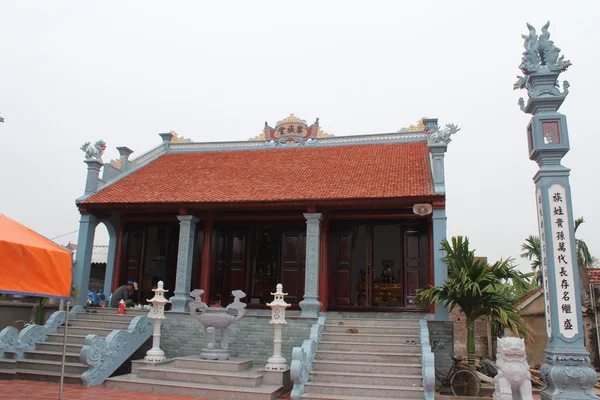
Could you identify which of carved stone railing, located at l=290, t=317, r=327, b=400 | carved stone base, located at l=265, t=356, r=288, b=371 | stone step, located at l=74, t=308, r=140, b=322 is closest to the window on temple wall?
carved stone railing, located at l=290, t=317, r=327, b=400

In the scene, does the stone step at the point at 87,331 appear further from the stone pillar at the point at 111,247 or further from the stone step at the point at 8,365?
the stone pillar at the point at 111,247

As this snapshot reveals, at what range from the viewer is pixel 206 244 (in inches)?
478

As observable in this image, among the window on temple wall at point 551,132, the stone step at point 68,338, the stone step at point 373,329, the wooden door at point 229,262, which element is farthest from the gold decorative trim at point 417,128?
the stone step at point 68,338

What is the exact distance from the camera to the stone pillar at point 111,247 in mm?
13039

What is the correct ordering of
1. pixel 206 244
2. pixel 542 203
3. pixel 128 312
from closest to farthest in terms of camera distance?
1. pixel 542 203
2. pixel 128 312
3. pixel 206 244

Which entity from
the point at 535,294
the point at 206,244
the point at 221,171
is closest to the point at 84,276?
the point at 206,244

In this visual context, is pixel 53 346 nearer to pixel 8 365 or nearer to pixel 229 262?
pixel 8 365

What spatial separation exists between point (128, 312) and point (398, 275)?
6897mm

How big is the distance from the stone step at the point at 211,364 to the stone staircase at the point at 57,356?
175 cm

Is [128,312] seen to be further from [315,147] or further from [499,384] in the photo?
[499,384]

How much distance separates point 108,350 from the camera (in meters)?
8.81

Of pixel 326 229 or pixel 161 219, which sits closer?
pixel 326 229

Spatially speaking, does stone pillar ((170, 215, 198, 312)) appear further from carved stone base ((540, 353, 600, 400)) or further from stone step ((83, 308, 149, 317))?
carved stone base ((540, 353, 600, 400))

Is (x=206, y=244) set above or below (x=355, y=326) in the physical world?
above
